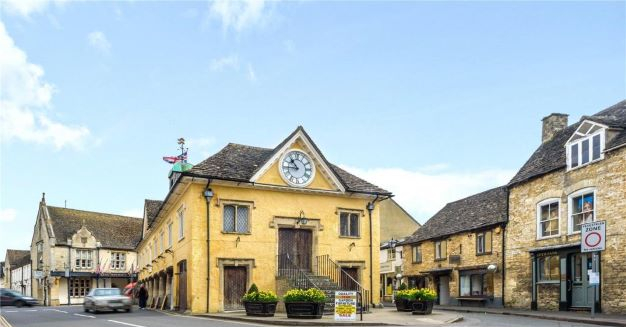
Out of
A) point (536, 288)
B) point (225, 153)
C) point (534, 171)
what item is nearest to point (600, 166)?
point (534, 171)

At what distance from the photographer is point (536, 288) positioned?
28484mm

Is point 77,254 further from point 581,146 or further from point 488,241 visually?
point 581,146

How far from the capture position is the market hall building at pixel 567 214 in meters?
23.8

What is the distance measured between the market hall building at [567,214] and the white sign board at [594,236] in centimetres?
369

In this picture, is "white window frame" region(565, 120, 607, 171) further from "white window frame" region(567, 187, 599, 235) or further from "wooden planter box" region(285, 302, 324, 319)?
"wooden planter box" region(285, 302, 324, 319)

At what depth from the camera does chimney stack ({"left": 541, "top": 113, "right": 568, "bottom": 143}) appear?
105 ft

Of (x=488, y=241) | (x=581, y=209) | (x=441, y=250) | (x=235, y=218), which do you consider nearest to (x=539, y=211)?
(x=581, y=209)

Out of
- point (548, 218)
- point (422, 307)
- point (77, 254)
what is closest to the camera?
point (422, 307)

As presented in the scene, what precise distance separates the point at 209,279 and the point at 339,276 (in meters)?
5.78

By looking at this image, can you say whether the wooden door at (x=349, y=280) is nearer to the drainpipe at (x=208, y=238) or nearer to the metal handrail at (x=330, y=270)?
the metal handrail at (x=330, y=270)

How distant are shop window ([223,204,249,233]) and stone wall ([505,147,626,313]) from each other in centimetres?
1347

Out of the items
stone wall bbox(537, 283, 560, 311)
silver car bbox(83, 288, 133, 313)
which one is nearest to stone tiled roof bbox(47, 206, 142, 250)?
silver car bbox(83, 288, 133, 313)

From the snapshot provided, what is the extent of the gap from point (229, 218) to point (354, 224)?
606 cm

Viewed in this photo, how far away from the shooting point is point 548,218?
2792cm
